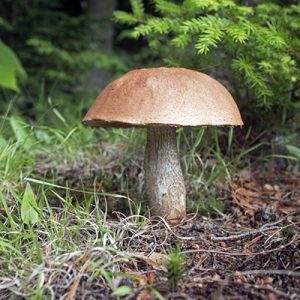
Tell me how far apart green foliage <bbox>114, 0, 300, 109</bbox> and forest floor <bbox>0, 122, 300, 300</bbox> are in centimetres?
68

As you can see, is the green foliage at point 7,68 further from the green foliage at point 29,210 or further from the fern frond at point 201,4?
the fern frond at point 201,4

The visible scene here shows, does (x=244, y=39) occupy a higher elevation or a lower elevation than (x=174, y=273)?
higher

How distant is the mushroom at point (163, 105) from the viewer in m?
1.70

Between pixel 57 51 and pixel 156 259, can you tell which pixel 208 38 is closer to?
pixel 156 259

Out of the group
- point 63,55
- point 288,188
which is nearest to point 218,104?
point 288,188

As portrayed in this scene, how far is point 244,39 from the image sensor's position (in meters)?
2.26

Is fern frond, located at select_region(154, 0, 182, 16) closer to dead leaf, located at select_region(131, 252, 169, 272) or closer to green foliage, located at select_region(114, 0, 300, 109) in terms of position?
green foliage, located at select_region(114, 0, 300, 109)

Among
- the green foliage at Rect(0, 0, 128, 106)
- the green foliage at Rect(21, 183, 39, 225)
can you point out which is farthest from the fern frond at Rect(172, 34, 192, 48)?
the green foliage at Rect(0, 0, 128, 106)

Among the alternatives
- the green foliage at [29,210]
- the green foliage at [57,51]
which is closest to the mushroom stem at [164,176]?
the green foliage at [29,210]

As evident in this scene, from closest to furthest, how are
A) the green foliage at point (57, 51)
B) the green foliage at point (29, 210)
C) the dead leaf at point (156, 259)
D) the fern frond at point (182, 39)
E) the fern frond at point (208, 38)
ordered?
1. the dead leaf at point (156, 259)
2. the green foliage at point (29, 210)
3. the fern frond at point (208, 38)
4. the fern frond at point (182, 39)
5. the green foliage at point (57, 51)

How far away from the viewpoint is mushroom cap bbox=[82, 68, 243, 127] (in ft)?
5.57

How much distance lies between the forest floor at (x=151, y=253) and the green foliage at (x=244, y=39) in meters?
0.68

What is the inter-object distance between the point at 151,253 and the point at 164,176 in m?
0.50

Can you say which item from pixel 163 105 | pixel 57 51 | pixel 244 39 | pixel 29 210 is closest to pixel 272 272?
pixel 163 105
